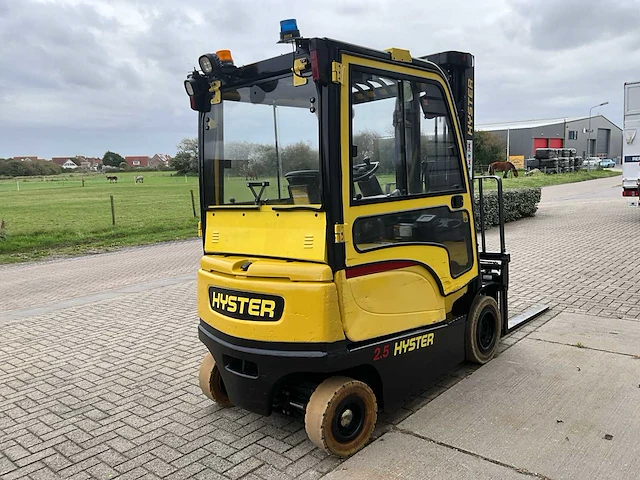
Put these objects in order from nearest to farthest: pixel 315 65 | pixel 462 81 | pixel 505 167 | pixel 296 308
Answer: pixel 315 65 < pixel 296 308 < pixel 462 81 < pixel 505 167

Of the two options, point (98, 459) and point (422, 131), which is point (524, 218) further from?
point (98, 459)

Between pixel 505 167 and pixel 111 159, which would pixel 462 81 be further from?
pixel 111 159

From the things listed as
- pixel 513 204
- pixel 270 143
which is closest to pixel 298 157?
pixel 270 143

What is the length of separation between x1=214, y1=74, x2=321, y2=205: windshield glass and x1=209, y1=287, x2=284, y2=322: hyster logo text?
25.9 inches

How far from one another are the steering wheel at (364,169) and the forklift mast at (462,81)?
4.16ft

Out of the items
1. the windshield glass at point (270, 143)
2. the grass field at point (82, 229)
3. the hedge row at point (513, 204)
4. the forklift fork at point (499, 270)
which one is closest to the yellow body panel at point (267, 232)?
the windshield glass at point (270, 143)

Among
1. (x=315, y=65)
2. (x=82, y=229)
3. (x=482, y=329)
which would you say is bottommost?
(x=482, y=329)

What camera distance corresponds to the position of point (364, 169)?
354cm

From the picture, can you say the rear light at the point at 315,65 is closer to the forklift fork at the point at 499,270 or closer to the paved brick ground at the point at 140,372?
the paved brick ground at the point at 140,372

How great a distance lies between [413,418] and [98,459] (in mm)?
2119

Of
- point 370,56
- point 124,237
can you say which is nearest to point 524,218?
point 124,237

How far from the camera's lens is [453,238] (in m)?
4.27

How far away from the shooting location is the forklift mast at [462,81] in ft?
15.0

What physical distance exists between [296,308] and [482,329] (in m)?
2.26
